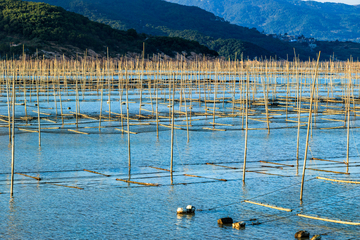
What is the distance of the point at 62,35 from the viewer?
55.9m

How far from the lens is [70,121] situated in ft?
47.6

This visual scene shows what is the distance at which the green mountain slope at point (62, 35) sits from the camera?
5356 cm

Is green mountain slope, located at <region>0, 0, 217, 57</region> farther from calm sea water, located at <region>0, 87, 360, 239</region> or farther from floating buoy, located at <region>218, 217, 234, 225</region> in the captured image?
floating buoy, located at <region>218, 217, 234, 225</region>

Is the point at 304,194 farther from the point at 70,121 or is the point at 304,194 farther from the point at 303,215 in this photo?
the point at 70,121

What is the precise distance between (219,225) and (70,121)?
990 centimetres

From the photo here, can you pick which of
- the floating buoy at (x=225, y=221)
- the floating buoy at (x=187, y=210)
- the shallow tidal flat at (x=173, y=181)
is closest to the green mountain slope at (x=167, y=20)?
the shallow tidal flat at (x=173, y=181)

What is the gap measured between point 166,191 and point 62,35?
52123 mm

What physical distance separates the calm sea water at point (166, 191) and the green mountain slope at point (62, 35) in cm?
3974

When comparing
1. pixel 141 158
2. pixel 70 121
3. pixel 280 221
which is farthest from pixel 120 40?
pixel 280 221

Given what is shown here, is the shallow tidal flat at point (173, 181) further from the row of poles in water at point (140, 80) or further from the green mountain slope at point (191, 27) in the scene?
the green mountain slope at point (191, 27)

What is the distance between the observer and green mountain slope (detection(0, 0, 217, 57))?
5356 centimetres

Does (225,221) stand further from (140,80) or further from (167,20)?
(167,20)

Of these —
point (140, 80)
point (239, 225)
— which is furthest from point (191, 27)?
point (239, 225)

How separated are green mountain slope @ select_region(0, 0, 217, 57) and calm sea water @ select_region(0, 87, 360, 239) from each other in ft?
130
